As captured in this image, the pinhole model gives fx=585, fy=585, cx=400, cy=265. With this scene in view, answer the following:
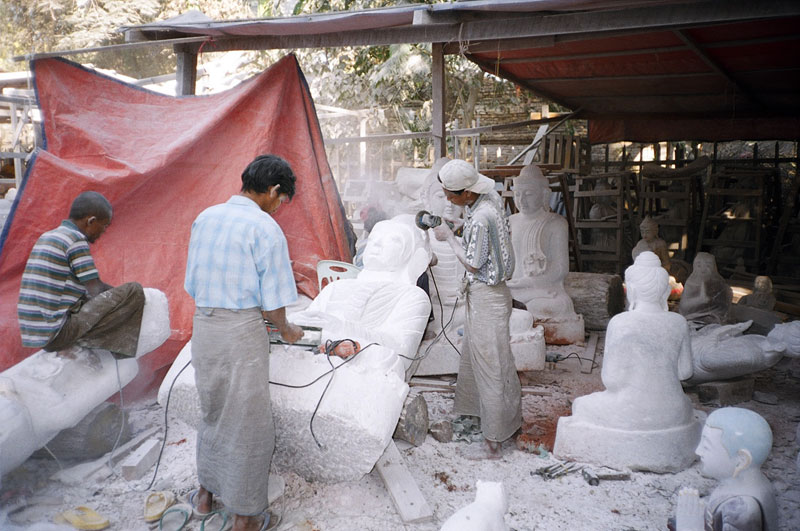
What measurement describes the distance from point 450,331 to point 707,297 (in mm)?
3181

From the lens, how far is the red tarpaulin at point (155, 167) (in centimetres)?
466

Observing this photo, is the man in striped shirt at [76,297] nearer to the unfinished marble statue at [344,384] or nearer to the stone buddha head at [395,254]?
the unfinished marble statue at [344,384]

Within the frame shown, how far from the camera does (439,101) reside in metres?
5.82

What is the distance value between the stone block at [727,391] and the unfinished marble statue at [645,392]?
47.4 inches

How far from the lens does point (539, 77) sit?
8109mm

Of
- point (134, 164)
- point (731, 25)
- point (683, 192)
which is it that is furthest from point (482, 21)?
point (683, 192)

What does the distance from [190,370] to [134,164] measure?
2329mm

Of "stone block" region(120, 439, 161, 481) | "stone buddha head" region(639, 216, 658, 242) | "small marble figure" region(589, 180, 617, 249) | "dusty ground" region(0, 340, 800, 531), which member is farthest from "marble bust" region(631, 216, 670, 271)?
"stone block" region(120, 439, 161, 481)

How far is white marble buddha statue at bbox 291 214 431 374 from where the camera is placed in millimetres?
3998

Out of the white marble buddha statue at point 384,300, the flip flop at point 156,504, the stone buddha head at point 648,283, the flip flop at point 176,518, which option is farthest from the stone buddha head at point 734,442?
the flip flop at point 156,504

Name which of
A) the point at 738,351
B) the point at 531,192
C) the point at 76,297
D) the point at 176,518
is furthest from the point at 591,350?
the point at 76,297

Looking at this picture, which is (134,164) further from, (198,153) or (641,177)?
(641,177)

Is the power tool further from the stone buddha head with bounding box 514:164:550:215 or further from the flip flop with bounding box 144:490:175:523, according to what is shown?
the stone buddha head with bounding box 514:164:550:215

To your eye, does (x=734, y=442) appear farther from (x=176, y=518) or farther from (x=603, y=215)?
(x=603, y=215)
